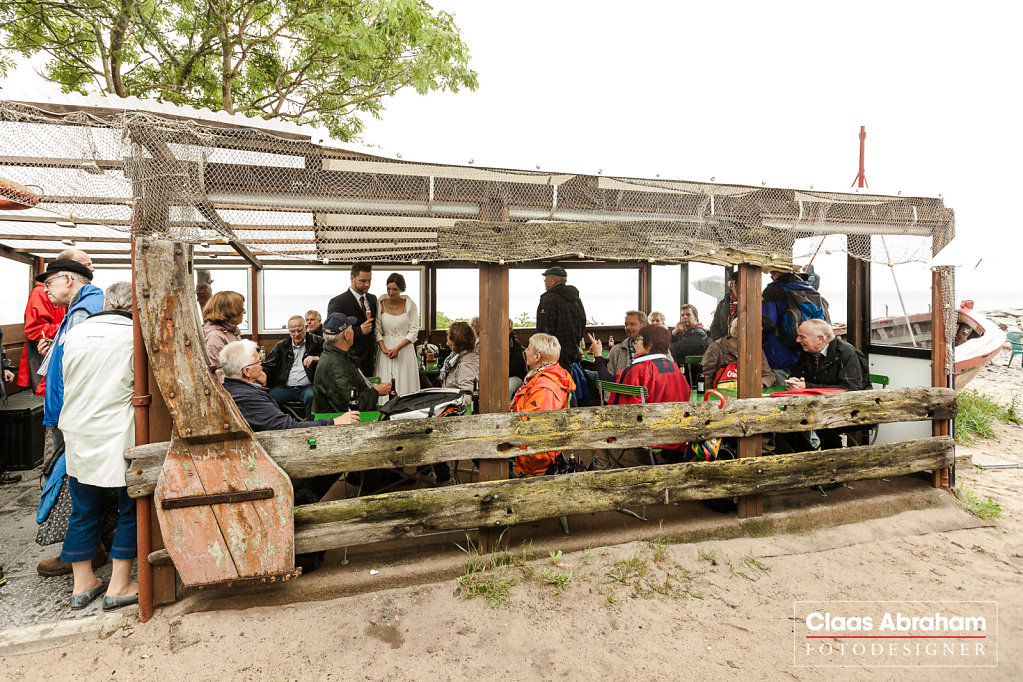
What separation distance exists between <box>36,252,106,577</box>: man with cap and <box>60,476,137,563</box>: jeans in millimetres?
370

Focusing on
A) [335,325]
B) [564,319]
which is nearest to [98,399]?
[335,325]

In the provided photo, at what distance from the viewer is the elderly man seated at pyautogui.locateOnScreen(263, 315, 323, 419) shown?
5.28 m

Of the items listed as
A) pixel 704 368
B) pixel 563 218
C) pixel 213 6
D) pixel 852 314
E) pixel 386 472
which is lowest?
pixel 386 472

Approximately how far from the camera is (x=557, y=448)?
12.0 feet

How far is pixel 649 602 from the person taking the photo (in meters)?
3.39

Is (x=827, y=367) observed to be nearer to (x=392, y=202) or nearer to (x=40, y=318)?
(x=392, y=202)

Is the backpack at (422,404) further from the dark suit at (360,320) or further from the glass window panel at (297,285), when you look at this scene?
the glass window panel at (297,285)

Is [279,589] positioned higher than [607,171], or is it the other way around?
[607,171]

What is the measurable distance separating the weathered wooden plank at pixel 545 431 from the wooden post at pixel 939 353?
343mm

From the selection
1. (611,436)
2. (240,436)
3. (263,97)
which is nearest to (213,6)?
(263,97)

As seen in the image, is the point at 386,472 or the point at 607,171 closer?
the point at 607,171

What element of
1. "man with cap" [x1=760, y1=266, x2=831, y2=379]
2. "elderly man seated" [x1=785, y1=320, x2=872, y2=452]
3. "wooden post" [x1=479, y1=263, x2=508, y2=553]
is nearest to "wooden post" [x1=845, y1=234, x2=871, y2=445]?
"man with cap" [x1=760, y1=266, x2=831, y2=379]

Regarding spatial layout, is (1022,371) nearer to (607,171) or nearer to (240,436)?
(607,171)

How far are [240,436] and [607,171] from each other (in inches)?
102
